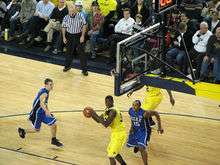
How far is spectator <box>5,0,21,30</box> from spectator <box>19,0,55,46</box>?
2.63 ft

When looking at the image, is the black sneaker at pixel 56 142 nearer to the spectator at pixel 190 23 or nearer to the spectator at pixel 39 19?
the spectator at pixel 190 23

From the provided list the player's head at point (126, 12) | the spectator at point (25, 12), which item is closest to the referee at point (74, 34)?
the player's head at point (126, 12)

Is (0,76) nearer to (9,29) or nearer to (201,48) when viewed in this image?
(9,29)

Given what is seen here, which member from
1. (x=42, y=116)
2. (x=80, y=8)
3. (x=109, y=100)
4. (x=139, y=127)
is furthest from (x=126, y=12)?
(x=109, y=100)

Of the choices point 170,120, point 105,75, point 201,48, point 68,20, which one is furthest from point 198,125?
point 68,20

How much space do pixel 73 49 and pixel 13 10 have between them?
3522 millimetres

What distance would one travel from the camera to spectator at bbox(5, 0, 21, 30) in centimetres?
1814

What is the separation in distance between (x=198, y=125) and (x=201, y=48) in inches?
116

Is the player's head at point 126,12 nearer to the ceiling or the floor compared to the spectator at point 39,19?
nearer to the ceiling

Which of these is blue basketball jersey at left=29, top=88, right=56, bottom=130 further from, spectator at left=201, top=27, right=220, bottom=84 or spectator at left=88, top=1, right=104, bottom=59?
spectator at left=88, top=1, right=104, bottom=59

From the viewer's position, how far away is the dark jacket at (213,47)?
47.6 feet

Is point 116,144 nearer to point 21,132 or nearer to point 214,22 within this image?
point 21,132

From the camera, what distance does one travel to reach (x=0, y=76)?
15336mm

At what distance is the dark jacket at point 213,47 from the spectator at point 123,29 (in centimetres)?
224
